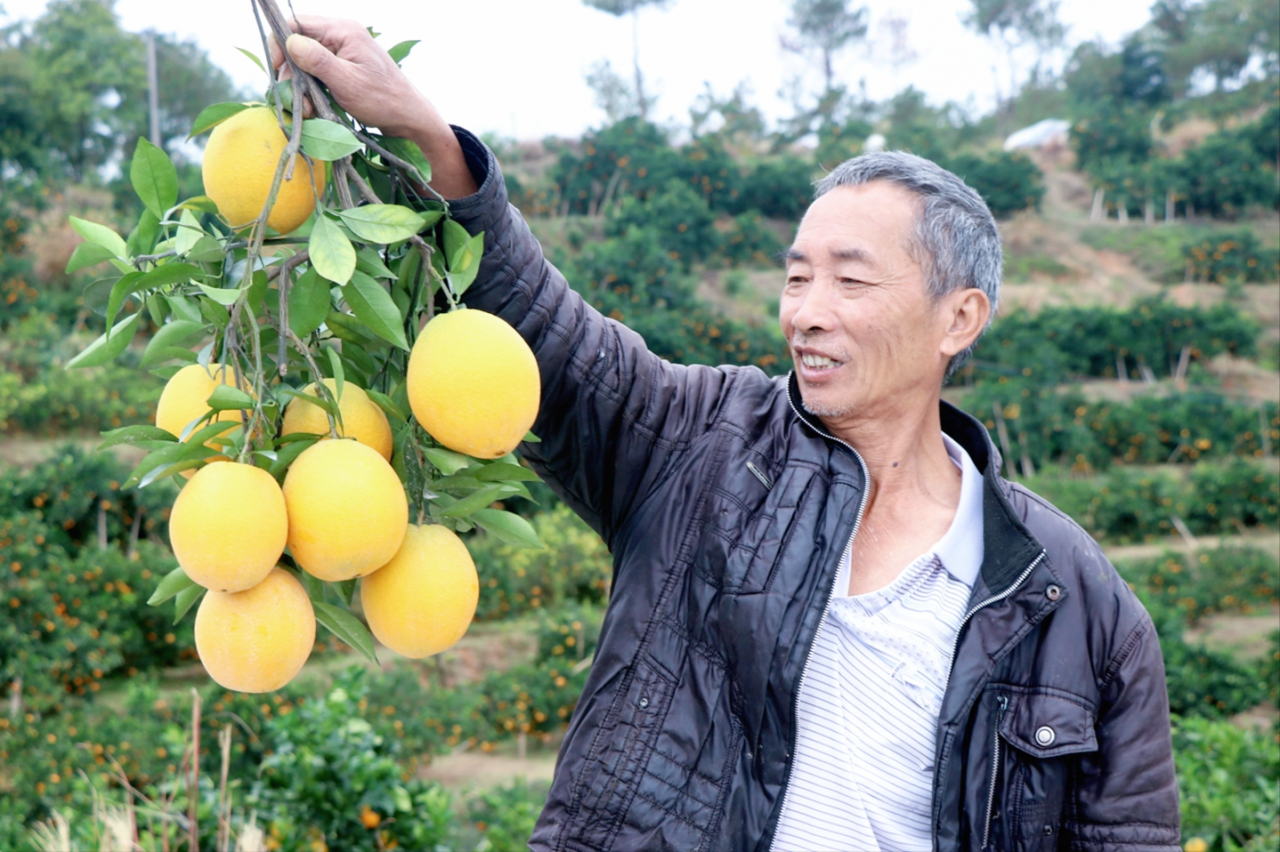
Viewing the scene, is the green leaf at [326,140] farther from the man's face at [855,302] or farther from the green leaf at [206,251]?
the man's face at [855,302]

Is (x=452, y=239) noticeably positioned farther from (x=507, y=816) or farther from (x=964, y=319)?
(x=507, y=816)

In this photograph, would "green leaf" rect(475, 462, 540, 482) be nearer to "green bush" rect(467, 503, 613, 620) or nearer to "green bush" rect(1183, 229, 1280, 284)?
"green bush" rect(467, 503, 613, 620)

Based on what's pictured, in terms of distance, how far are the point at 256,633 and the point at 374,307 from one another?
Result: 26cm

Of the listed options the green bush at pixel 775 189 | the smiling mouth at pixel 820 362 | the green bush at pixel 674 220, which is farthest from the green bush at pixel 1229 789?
the green bush at pixel 775 189

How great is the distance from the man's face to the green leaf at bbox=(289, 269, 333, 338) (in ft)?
2.10

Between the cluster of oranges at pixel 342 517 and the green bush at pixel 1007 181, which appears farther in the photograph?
the green bush at pixel 1007 181

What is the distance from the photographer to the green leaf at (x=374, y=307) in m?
0.78

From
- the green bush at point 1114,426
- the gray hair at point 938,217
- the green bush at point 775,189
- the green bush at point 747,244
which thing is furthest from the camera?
the green bush at point 775,189

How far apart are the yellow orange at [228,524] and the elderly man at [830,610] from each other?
0.43 meters

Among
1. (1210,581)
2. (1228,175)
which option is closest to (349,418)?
(1210,581)

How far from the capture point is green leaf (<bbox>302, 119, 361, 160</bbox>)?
30.0 inches

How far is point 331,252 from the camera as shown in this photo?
0.74 m

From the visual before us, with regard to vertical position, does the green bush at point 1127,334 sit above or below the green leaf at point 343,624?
above

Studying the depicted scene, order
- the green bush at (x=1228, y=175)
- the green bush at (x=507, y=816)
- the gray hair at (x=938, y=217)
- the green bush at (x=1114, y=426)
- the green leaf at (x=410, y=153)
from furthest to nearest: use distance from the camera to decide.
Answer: the green bush at (x=1228, y=175), the green bush at (x=1114, y=426), the green bush at (x=507, y=816), the gray hair at (x=938, y=217), the green leaf at (x=410, y=153)
